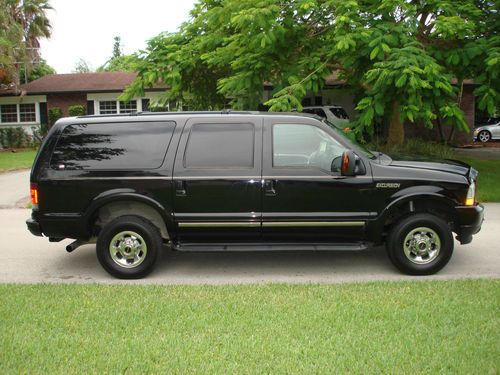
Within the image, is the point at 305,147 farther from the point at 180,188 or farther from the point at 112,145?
the point at 112,145

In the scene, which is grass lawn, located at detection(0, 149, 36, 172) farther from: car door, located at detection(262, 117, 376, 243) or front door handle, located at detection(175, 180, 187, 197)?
car door, located at detection(262, 117, 376, 243)

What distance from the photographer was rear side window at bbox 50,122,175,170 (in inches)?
253

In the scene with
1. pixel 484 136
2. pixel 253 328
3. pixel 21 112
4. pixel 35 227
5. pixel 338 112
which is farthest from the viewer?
pixel 21 112

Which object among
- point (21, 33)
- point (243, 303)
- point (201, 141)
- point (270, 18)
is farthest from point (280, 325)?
point (21, 33)

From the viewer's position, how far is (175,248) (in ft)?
21.1

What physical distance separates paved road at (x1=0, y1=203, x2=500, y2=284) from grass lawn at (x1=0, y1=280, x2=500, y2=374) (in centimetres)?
59

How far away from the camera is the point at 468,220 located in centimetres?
638

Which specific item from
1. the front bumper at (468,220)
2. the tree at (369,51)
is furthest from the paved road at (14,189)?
the front bumper at (468,220)

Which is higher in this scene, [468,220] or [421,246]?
[468,220]

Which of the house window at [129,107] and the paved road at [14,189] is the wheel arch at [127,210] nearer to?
the paved road at [14,189]

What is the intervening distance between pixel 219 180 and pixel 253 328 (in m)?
2.15

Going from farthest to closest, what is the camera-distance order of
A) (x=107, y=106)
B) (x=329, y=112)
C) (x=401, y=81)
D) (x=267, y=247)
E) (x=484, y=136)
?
1. (x=107, y=106)
2. (x=484, y=136)
3. (x=329, y=112)
4. (x=401, y=81)
5. (x=267, y=247)

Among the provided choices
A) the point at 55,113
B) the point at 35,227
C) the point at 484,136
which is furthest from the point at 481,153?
the point at 55,113

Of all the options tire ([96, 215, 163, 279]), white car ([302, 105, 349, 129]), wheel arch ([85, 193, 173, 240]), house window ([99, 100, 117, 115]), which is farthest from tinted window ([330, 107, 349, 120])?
Answer: tire ([96, 215, 163, 279])
